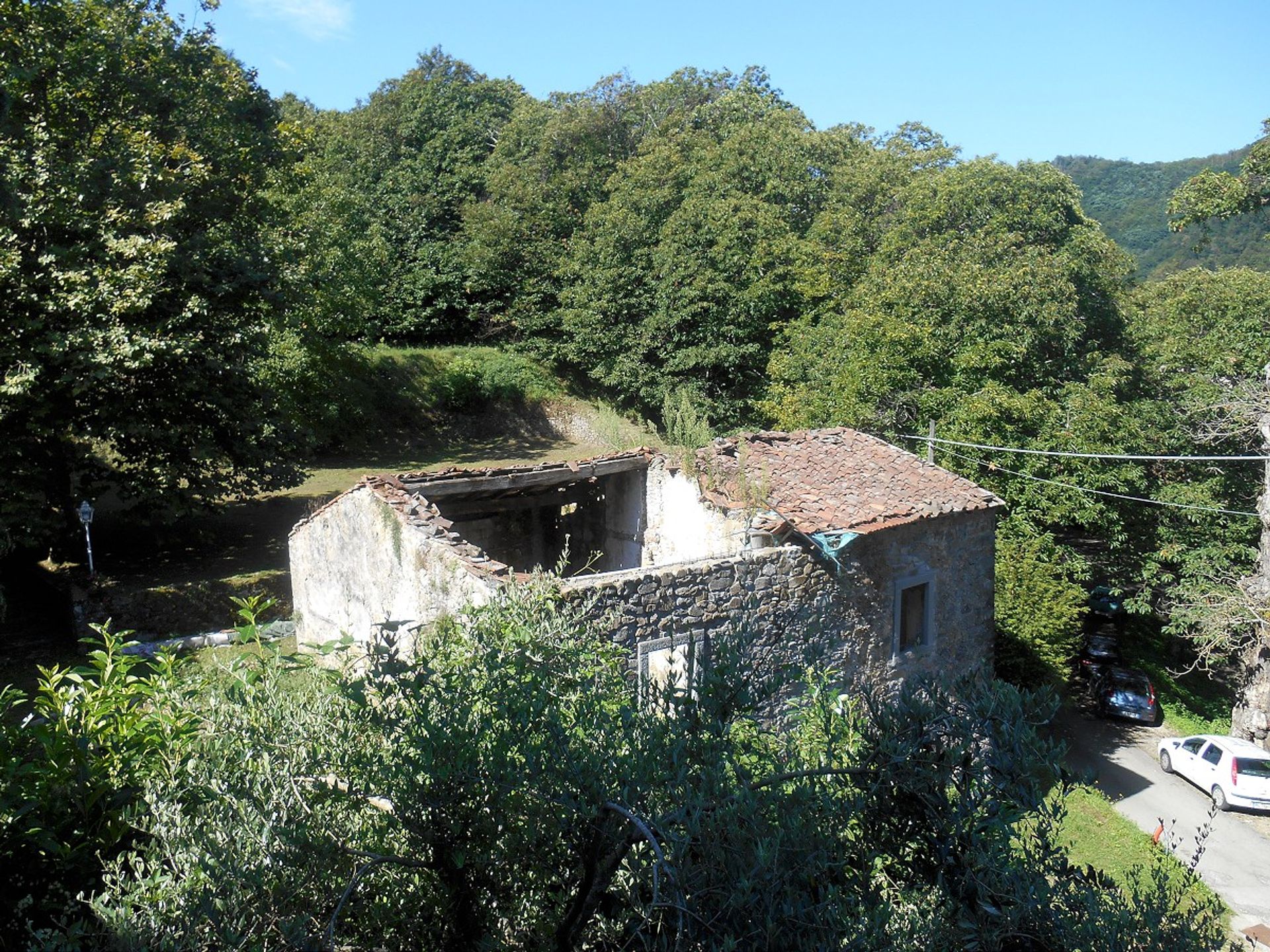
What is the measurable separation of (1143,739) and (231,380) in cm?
1952

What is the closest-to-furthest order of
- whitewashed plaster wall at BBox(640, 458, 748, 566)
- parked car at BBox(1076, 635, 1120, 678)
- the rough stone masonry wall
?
the rough stone masonry wall < whitewashed plaster wall at BBox(640, 458, 748, 566) < parked car at BBox(1076, 635, 1120, 678)

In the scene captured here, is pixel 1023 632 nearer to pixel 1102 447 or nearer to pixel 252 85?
pixel 1102 447

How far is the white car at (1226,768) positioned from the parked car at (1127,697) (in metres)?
2.93

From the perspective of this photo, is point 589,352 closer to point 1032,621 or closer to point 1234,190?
point 1032,621

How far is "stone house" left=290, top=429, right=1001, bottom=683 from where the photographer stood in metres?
10.1

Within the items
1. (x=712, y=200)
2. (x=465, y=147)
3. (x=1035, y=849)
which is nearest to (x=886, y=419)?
(x=712, y=200)

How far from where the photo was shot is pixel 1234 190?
899 inches

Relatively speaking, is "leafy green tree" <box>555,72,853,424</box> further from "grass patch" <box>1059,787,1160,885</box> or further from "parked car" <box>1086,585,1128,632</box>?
"grass patch" <box>1059,787,1160,885</box>

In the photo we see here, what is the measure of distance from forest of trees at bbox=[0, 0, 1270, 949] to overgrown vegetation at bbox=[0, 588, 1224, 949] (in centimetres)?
3

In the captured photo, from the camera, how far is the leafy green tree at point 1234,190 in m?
22.8

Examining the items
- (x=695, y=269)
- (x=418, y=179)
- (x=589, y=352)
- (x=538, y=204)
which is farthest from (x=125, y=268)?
(x=418, y=179)

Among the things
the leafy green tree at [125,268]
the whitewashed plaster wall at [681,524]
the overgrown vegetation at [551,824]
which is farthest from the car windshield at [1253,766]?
the leafy green tree at [125,268]

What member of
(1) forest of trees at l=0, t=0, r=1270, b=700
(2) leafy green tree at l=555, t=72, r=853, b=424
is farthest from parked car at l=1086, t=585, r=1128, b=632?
(2) leafy green tree at l=555, t=72, r=853, b=424

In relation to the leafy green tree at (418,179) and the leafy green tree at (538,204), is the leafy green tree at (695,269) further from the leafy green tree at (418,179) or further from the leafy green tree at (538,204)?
the leafy green tree at (418,179)
